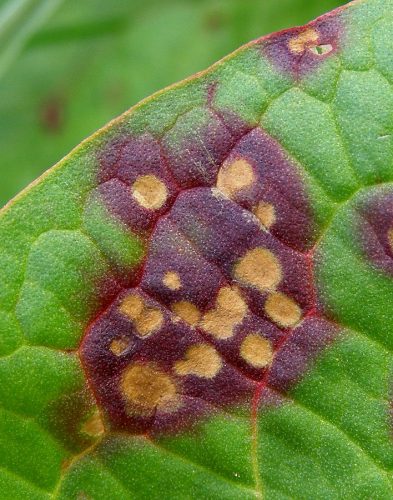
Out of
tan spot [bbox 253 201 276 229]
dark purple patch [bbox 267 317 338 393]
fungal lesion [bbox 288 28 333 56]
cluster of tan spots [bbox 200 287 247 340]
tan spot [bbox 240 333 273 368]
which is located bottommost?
dark purple patch [bbox 267 317 338 393]

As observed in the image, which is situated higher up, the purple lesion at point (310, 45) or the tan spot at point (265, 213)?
the purple lesion at point (310, 45)

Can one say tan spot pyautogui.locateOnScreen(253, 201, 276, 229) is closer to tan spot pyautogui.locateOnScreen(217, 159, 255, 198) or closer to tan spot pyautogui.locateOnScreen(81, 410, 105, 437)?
tan spot pyautogui.locateOnScreen(217, 159, 255, 198)

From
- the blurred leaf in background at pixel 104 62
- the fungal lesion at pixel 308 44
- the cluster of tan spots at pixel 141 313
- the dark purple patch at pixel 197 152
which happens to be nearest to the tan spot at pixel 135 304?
the cluster of tan spots at pixel 141 313

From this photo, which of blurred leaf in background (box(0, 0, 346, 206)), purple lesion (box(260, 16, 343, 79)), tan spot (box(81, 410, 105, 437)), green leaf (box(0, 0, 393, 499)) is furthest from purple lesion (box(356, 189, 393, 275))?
blurred leaf in background (box(0, 0, 346, 206))

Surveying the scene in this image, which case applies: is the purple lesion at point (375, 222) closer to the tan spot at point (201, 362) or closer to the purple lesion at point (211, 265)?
the purple lesion at point (211, 265)

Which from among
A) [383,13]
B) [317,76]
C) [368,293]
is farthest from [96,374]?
[383,13]

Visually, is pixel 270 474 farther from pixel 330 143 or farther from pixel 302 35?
pixel 302 35

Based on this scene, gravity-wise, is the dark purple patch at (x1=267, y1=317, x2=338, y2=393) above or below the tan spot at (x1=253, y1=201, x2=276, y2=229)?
below
